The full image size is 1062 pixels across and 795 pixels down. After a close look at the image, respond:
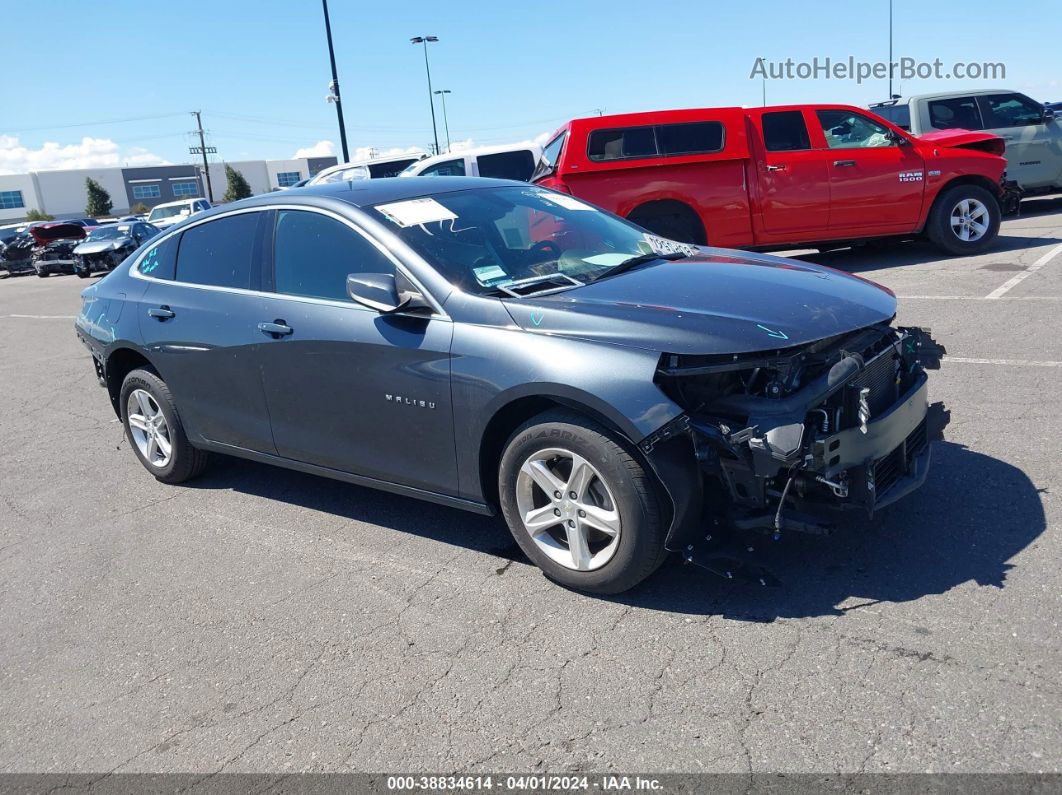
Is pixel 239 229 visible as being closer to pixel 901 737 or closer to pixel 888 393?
pixel 888 393

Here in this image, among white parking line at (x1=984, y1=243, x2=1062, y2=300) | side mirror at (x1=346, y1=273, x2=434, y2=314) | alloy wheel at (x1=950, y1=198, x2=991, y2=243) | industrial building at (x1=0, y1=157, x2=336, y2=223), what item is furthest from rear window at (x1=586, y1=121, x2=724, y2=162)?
industrial building at (x1=0, y1=157, x2=336, y2=223)

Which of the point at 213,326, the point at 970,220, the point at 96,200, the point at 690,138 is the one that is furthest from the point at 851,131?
the point at 96,200

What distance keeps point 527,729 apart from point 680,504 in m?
0.99

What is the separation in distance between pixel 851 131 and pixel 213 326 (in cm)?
885

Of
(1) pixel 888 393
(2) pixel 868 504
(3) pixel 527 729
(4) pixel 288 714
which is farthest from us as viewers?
(1) pixel 888 393

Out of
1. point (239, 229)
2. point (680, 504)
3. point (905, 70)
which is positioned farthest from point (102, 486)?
point (905, 70)

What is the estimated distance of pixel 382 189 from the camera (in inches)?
188

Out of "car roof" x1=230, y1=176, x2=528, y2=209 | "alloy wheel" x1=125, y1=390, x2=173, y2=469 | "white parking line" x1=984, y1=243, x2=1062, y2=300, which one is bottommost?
"white parking line" x1=984, y1=243, x2=1062, y2=300

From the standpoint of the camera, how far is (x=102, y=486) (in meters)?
5.89

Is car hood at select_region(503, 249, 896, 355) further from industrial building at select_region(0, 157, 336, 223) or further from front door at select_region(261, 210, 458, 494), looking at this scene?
industrial building at select_region(0, 157, 336, 223)

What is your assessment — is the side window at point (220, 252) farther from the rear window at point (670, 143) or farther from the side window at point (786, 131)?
the side window at point (786, 131)

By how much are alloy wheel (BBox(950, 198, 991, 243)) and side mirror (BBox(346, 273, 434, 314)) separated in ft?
30.5

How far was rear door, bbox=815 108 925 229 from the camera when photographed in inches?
431

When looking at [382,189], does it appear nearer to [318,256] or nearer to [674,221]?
[318,256]
